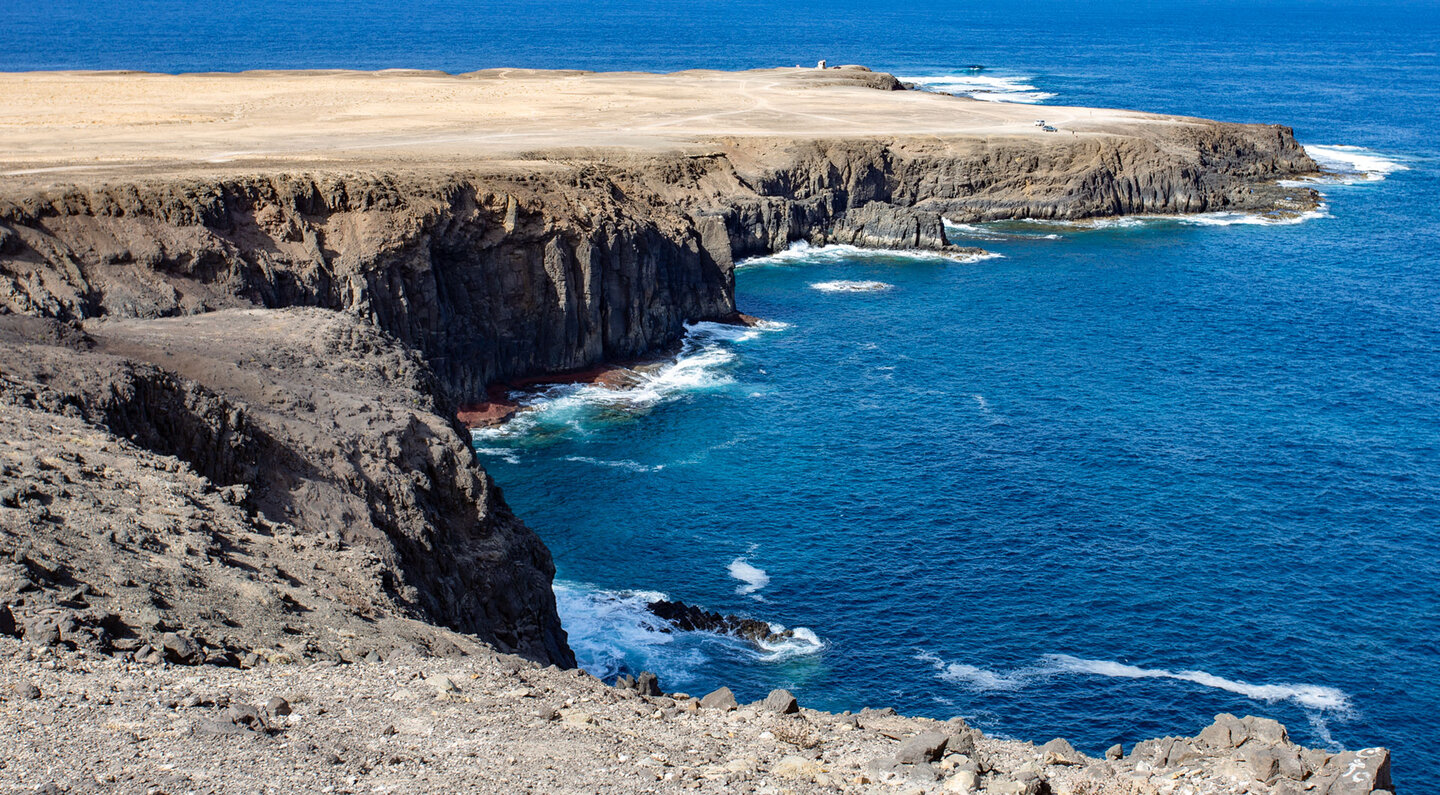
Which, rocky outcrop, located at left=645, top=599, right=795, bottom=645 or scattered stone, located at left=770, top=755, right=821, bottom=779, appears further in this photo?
rocky outcrop, located at left=645, top=599, right=795, bottom=645

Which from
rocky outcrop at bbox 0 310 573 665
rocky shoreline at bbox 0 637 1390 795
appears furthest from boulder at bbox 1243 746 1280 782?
rocky outcrop at bbox 0 310 573 665

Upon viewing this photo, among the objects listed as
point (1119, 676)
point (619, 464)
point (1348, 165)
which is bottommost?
point (1119, 676)

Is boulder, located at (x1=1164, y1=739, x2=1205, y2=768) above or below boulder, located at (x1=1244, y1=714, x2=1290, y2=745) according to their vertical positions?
below

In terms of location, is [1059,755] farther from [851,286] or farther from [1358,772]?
[851,286]

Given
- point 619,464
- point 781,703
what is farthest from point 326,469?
point 619,464

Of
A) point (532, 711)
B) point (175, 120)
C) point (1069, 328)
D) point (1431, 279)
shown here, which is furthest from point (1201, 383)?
point (175, 120)

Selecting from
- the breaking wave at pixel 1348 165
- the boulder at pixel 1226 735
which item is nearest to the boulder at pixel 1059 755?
the boulder at pixel 1226 735

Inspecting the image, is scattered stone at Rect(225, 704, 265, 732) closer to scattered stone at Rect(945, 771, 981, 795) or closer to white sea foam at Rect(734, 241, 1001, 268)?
scattered stone at Rect(945, 771, 981, 795)
